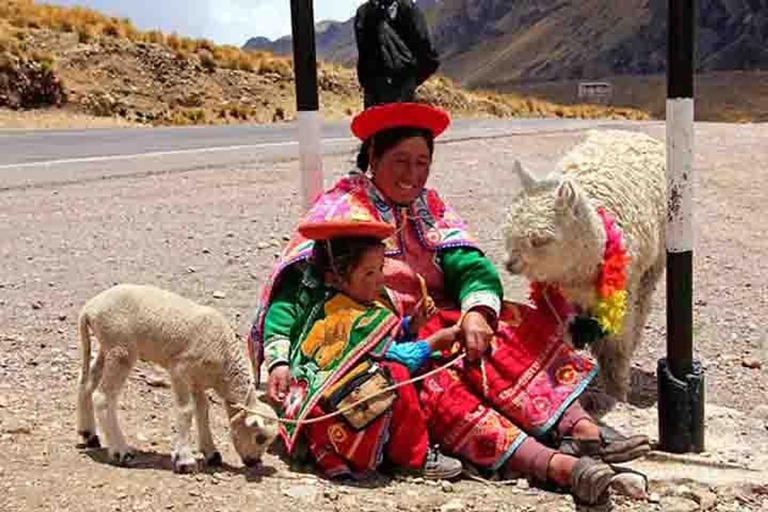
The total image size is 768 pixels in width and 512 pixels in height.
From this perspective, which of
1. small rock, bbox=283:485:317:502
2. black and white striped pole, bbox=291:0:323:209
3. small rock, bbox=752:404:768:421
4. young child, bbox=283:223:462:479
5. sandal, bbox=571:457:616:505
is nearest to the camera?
small rock, bbox=283:485:317:502

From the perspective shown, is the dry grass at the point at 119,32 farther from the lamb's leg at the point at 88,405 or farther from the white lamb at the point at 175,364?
the white lamb at the point at 175,364

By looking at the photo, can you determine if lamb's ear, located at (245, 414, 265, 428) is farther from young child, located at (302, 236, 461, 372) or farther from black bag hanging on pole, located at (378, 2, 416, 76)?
black bag hanging on pole, located at (378, 2, 416, 76)

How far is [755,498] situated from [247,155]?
1067 centimetres

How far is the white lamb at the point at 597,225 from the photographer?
12.8 ft

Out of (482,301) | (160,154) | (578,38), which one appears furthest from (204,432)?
(578,38)

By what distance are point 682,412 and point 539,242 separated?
887mm

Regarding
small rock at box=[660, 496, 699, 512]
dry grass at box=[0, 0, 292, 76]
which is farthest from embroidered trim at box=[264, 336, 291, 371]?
dry grass at box=[0, 0, 292, 76]

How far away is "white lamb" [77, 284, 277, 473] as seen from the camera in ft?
10.5

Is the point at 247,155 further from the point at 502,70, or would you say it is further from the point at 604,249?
the point at 502,70

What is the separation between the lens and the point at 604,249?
13.4 ft

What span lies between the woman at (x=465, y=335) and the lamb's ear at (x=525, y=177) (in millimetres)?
325

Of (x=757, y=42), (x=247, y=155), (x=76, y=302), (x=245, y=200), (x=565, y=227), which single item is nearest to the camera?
(x=565, y=227)

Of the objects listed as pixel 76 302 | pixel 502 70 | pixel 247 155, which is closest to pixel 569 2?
pixel 502 70

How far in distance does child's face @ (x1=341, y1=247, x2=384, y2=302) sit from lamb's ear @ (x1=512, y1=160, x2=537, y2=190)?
0.76 metres
